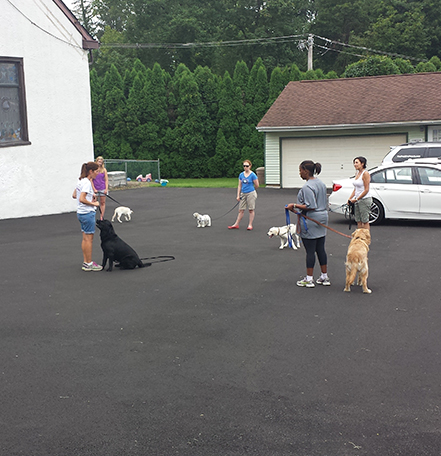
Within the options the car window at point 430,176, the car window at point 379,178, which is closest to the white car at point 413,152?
the car window at point 379,178

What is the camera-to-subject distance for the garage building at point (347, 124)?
1017 inches

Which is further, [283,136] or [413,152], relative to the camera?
[283,136]

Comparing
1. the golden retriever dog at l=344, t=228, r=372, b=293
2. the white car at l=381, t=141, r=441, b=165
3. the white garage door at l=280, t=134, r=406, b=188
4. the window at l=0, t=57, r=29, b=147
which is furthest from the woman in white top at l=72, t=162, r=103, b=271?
the white garage door at l=280, t=134, r=406, b=188

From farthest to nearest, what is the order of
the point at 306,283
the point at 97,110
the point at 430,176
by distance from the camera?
the point at 97,110
the point at 430,176
the point at 306,283

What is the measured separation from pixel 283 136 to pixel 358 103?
3844 mm

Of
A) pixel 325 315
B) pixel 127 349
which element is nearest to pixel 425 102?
pixel 325 315

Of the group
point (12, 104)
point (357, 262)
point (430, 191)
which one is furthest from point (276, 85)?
point (357, 262)

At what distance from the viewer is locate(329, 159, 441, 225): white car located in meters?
14.2

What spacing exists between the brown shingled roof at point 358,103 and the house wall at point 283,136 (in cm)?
62

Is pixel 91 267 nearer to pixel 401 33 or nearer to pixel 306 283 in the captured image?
pixel 306 283

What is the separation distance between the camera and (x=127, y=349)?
602 centimetres

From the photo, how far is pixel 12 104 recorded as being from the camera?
17.6 m

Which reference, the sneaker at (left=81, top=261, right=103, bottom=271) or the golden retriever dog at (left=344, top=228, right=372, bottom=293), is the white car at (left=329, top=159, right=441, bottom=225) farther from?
the sneaker at (left=81, top=261, right=103, bottom=271)

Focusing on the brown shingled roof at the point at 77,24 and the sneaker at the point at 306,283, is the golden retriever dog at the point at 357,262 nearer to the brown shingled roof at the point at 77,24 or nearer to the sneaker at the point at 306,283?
the sneaker at the point at 306,283
